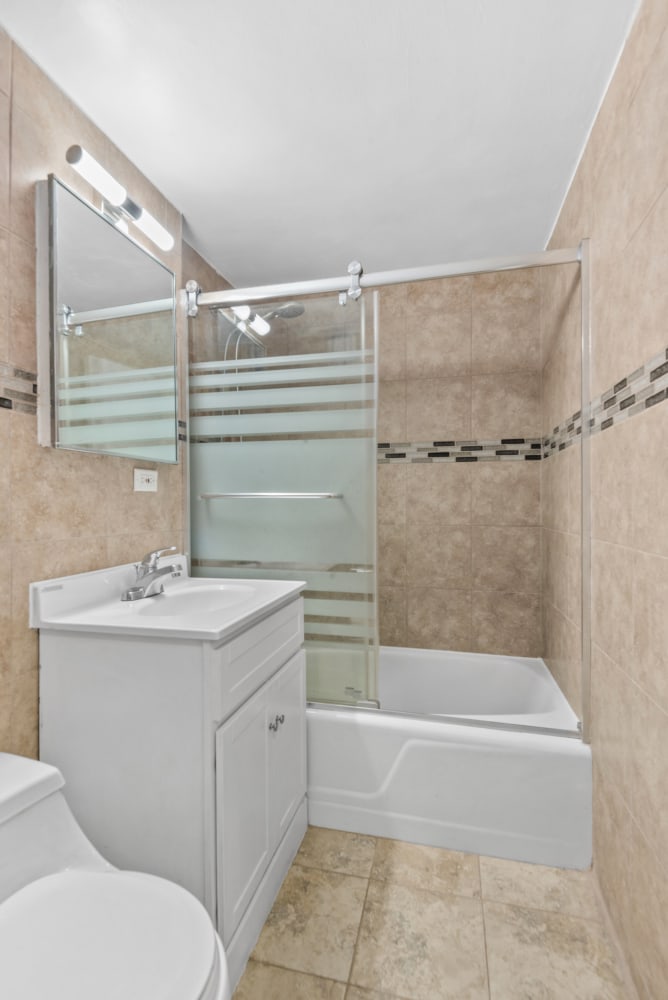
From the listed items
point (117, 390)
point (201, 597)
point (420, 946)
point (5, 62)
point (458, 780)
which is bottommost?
point (420, 946)

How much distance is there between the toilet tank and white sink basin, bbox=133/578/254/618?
562 millimetres

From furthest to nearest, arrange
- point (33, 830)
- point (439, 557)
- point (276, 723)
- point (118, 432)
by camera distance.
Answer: point (439, 557)
point (118, 432)
point (276, 723)
point (33, 830)

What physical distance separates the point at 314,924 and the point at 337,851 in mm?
295

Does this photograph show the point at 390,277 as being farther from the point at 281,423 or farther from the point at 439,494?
the point at 439,494

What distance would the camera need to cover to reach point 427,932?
1.35 metres

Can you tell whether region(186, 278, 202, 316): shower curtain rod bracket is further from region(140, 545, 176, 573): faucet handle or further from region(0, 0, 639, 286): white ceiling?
region(140, 545, 176, 573): faucet handle

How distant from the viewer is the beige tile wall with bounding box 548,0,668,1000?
1071 millimetres

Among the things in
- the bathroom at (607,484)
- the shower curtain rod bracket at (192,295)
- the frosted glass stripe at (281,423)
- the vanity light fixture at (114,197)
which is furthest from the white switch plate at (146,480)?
the vanity light fixture at (114,197)

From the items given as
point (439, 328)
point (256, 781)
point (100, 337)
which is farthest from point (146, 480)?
point (439, 328)

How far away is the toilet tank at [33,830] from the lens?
37.4 inches

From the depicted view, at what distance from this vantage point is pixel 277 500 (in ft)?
6.35

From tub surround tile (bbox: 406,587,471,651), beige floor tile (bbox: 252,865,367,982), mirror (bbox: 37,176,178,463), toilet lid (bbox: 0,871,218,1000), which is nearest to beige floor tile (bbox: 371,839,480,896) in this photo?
beige floor tile (bbox: 252,865,367,982)

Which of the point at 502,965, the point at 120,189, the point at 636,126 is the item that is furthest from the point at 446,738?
the point at 120,189

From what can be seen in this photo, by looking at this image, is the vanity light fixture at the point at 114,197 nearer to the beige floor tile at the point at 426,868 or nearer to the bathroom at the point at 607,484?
the bathroom at the point at 607,484
